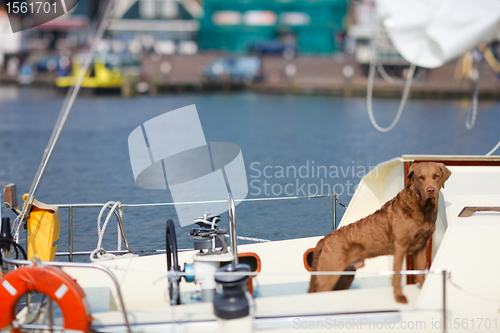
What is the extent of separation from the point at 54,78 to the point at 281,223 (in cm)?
3943

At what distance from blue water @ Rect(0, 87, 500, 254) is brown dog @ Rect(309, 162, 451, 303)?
17.0 ft

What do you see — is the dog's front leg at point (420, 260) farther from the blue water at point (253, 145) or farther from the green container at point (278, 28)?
the green container at point (278, 28)

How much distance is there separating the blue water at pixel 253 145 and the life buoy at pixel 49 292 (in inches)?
206

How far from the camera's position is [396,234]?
5.10 meters

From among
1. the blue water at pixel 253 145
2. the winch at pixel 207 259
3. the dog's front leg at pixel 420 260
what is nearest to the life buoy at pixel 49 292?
the winch at pixel 207 259

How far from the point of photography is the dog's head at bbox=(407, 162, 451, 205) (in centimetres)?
485

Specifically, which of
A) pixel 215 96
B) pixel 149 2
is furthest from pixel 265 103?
pixel 149 2

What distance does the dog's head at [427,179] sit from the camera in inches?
191

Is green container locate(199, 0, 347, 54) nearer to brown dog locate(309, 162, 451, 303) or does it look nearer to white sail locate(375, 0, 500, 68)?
white sail locate(375, 0, 500, 68)

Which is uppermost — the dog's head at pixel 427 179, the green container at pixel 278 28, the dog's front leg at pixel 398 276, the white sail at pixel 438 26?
the green container at pixel 278 28

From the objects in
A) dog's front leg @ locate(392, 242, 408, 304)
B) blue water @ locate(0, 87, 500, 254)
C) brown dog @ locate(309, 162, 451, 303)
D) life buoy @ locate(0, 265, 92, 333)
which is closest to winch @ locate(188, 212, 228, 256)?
brown dog @ locate(309, 162, 451, 303)

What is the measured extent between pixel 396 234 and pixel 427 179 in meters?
0.54

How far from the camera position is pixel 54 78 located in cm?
4762

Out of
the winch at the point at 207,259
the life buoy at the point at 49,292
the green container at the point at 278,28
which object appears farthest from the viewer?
the green container at the point at 278,28
